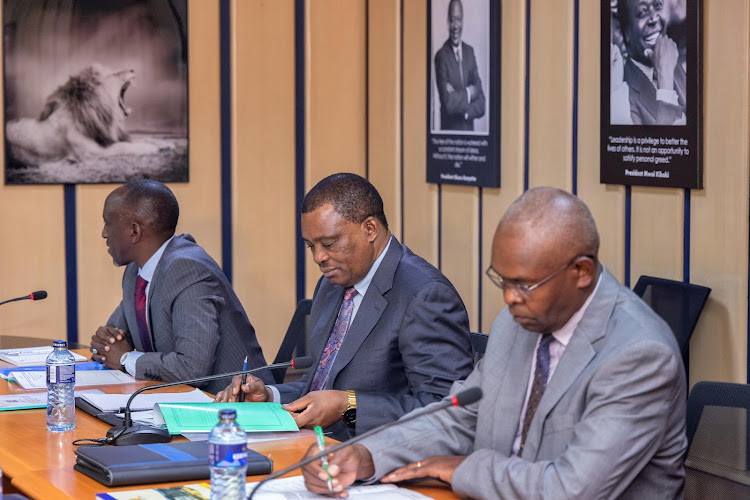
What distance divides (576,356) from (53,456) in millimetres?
1323

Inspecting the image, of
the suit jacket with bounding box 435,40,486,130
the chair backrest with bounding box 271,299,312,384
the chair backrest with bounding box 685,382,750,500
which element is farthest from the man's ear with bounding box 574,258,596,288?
the suit jacket with bounding box 435,40,486,130

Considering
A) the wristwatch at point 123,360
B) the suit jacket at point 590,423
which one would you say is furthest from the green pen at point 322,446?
the wristwatch at point 123,360

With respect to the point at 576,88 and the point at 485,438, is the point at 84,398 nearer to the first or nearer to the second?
the point at 485,438

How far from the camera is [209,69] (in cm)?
541

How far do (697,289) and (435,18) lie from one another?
218 centimetres

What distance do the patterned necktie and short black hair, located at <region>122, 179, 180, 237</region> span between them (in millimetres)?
2080

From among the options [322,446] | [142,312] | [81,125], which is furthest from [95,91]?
[322,446]

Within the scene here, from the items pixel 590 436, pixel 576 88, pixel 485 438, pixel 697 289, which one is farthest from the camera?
pixel 576 88

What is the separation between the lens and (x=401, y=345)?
10.0ft

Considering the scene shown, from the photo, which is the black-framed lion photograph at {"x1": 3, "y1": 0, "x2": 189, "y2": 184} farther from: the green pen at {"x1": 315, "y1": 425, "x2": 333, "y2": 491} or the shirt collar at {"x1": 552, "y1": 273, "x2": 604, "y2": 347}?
the shirt collar at {"x1": 552, "y1": 273, "x2": 604, "y2": 347}

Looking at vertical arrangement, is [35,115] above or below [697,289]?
above

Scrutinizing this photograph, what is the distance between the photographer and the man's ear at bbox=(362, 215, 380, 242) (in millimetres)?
3203

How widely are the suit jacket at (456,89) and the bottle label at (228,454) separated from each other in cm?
313

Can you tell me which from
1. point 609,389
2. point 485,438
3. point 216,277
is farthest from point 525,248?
point 216,277
